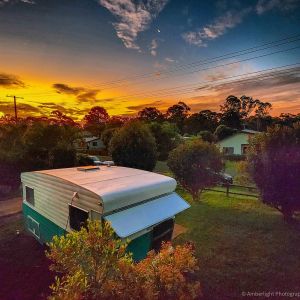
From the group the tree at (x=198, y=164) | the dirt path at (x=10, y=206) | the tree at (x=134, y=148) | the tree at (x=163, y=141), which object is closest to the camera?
the dirt path at (x=10, y=206)

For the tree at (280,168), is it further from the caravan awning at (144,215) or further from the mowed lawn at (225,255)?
the caravan awning at (144,215)

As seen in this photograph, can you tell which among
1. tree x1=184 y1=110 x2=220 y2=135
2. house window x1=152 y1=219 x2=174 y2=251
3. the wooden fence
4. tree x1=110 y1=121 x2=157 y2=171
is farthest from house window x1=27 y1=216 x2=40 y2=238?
tree x1=184 y1=110 x2=220 y2=135

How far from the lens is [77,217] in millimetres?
6656

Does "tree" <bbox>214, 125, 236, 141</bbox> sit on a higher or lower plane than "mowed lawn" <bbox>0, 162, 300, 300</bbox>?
higher

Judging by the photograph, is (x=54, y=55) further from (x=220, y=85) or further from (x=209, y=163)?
(x=220, y=85)

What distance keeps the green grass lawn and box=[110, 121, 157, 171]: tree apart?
851cm

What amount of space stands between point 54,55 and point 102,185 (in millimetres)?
8994

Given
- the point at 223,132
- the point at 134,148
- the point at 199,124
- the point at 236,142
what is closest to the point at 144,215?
the point at 134,148

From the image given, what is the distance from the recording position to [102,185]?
6.81 m

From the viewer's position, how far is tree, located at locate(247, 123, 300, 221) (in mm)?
10133

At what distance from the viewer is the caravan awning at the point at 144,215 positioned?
592 centimetres

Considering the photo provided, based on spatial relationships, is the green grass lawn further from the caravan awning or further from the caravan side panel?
the caravan side panel

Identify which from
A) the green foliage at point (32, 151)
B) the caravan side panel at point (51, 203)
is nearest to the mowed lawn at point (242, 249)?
the caravan side panel at point (51, 203)

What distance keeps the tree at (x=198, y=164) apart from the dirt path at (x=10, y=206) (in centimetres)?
916
